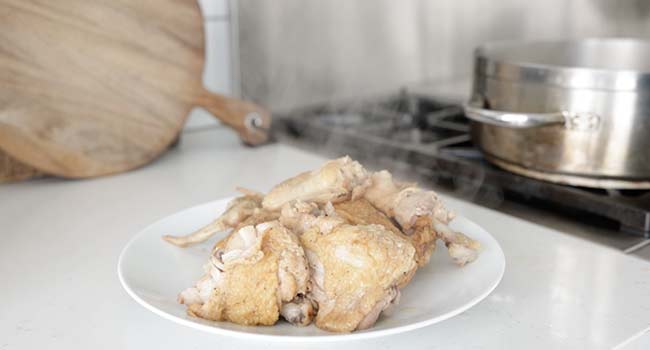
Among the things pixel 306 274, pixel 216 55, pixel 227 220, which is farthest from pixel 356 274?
pixel 216 55

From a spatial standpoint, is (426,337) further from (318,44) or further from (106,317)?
(318,44)

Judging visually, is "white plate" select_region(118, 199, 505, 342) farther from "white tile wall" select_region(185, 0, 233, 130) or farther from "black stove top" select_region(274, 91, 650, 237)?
"white tile wall" select_region(185, 0, 233, 130)

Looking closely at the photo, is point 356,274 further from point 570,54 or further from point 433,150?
point 570,54

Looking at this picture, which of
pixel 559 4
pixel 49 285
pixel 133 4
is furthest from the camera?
pixel 559 4

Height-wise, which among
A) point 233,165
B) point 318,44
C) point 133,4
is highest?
point 133,4

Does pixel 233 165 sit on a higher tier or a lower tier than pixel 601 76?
lower

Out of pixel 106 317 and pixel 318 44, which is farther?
pixel 318 44

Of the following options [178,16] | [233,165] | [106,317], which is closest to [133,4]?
[178,16]

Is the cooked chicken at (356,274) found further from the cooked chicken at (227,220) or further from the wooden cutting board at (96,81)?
the wooden cutting board at (96,81)
